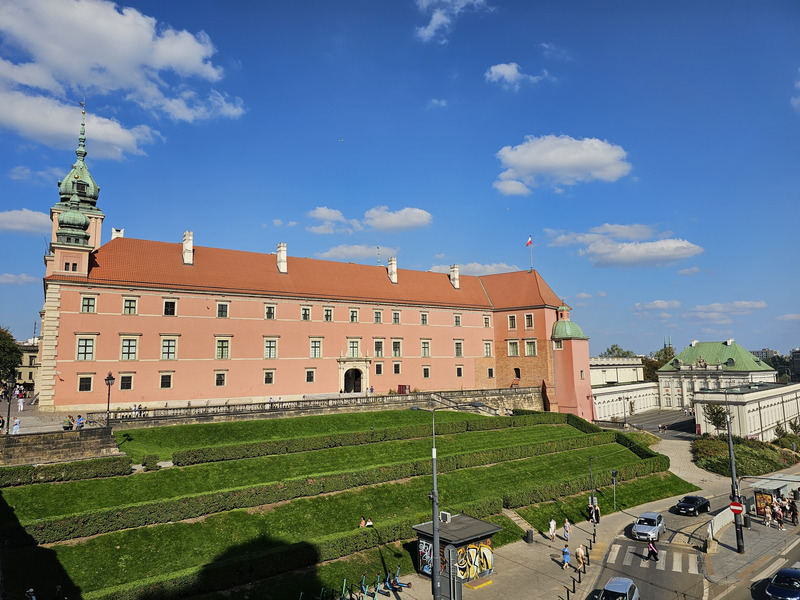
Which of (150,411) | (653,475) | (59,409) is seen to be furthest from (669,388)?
(59,409)

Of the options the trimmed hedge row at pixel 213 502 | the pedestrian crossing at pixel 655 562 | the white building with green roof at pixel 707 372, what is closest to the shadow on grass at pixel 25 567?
the trimmed hedge row at pixel 213 502

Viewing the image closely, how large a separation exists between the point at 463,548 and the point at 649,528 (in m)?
13.2

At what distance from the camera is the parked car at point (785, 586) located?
70.7 feet

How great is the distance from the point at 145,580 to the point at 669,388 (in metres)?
97.3

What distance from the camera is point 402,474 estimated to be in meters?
34.1

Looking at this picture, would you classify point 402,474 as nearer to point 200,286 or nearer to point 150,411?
point 150,411

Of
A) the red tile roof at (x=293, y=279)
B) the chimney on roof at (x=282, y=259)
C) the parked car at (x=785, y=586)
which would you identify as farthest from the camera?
the chimney on roof at (x=282, y=259)

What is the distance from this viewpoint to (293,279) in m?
58.5

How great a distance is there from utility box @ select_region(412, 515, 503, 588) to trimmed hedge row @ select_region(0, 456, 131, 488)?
16.7 metres

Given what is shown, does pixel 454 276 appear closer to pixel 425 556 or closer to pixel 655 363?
pixel 425 556

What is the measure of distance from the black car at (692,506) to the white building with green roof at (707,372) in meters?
60.8

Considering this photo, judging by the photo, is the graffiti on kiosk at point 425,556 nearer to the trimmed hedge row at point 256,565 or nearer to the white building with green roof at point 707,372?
the trimmed hedge row at point 256,565

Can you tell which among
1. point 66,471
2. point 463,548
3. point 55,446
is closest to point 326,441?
point 463,548

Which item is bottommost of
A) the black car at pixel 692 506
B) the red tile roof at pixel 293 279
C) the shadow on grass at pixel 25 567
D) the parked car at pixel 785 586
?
the black car at pixel 692 506
